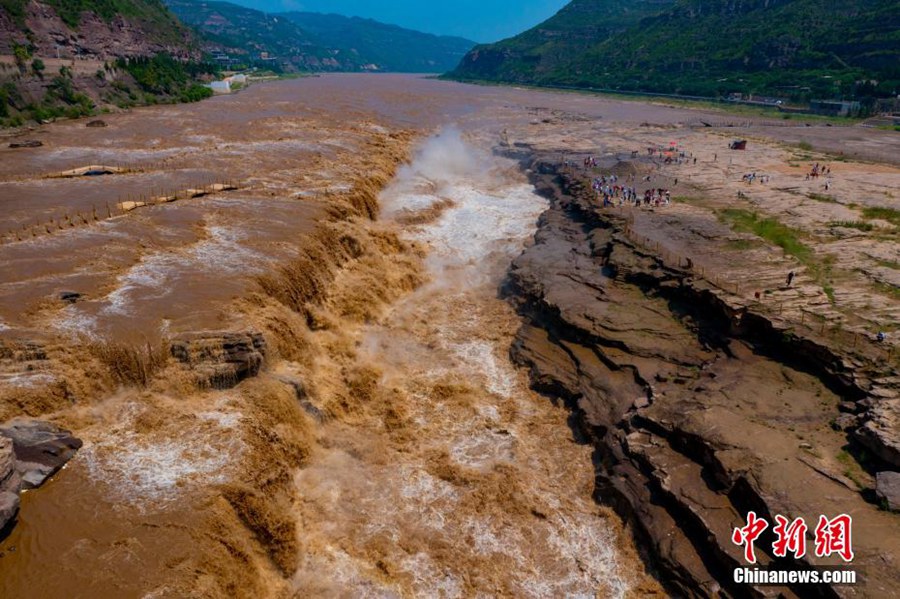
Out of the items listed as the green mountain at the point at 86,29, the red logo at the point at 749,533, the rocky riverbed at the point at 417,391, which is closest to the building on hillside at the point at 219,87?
the green mountain at the point at 86,29

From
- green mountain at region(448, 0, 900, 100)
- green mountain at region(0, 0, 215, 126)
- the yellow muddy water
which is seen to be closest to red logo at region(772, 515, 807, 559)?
the yellow muddy water

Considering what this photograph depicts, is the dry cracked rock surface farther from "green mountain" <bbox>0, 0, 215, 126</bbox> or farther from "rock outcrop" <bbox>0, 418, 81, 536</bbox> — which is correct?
"green mountain" <bbox>0, 0, 215, 126</bbox>

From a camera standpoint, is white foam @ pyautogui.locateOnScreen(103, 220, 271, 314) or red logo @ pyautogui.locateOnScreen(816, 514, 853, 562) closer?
red logo @ pyautogui.locateOnScreen(816, 514, 853, 562)

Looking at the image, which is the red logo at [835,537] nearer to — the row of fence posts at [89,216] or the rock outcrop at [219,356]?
the rock outcrop at [219,356]

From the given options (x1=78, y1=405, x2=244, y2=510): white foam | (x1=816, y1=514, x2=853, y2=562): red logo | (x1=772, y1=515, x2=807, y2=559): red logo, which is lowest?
(x1=772, y1=515, x2=807, y2=559): red logo

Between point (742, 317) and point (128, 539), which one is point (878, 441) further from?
point (128, 539)

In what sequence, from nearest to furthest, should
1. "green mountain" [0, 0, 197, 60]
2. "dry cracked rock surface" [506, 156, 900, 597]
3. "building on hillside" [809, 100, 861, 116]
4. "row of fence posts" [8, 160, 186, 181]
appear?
"dry cracked rock surface" [506, 156, 900, 597], "row of fence posts" [8, 160, 186, 181], "green mountain" [0, 0, 197, 60], "building on hillside" [809, 100, 861, 116]

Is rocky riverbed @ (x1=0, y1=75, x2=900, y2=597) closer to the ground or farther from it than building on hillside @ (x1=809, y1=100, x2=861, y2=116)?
closer to the ground
